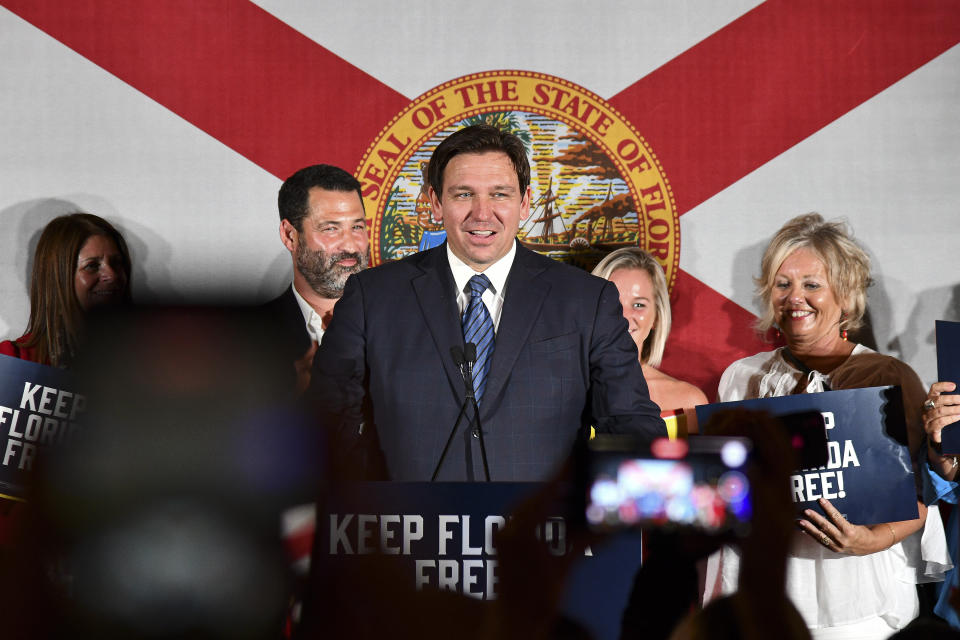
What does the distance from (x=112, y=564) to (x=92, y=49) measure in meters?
3.10

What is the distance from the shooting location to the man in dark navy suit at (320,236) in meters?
3.15

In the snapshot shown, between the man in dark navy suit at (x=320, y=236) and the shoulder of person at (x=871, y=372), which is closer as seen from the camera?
the shoulder of person at (x=871, y=372)

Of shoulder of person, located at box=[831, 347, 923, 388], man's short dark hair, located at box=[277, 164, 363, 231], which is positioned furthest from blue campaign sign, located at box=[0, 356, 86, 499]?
shoulder of person, located at box=[831, 347, 923, 388]

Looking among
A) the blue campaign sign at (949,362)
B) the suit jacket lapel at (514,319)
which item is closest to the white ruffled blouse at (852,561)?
the blue campaign sign at (949,362)

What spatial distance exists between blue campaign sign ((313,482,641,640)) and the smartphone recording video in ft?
0.48

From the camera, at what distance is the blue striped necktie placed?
6.70 ft

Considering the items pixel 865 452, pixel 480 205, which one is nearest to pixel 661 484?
pixel 480 205

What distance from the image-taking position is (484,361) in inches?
80.7

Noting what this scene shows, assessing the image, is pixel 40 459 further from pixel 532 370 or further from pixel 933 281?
pixel 933 281

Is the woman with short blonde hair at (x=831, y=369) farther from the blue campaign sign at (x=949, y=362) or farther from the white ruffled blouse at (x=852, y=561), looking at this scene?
the blue campaign sign at (x=949, y=362)

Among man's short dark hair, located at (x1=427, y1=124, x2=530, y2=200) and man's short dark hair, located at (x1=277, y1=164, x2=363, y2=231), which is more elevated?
man's short dark hair, located at (x1=277, y1=164, x2=363, y2=231)

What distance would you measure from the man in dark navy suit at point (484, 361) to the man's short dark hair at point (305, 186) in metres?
1.01

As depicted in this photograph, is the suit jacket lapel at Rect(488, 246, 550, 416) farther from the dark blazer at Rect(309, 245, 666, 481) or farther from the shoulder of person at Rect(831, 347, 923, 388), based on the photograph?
the shoulder of person at Rect(831, 347, 923, 388)

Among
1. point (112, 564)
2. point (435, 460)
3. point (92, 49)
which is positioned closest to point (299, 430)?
point (112, 564)
